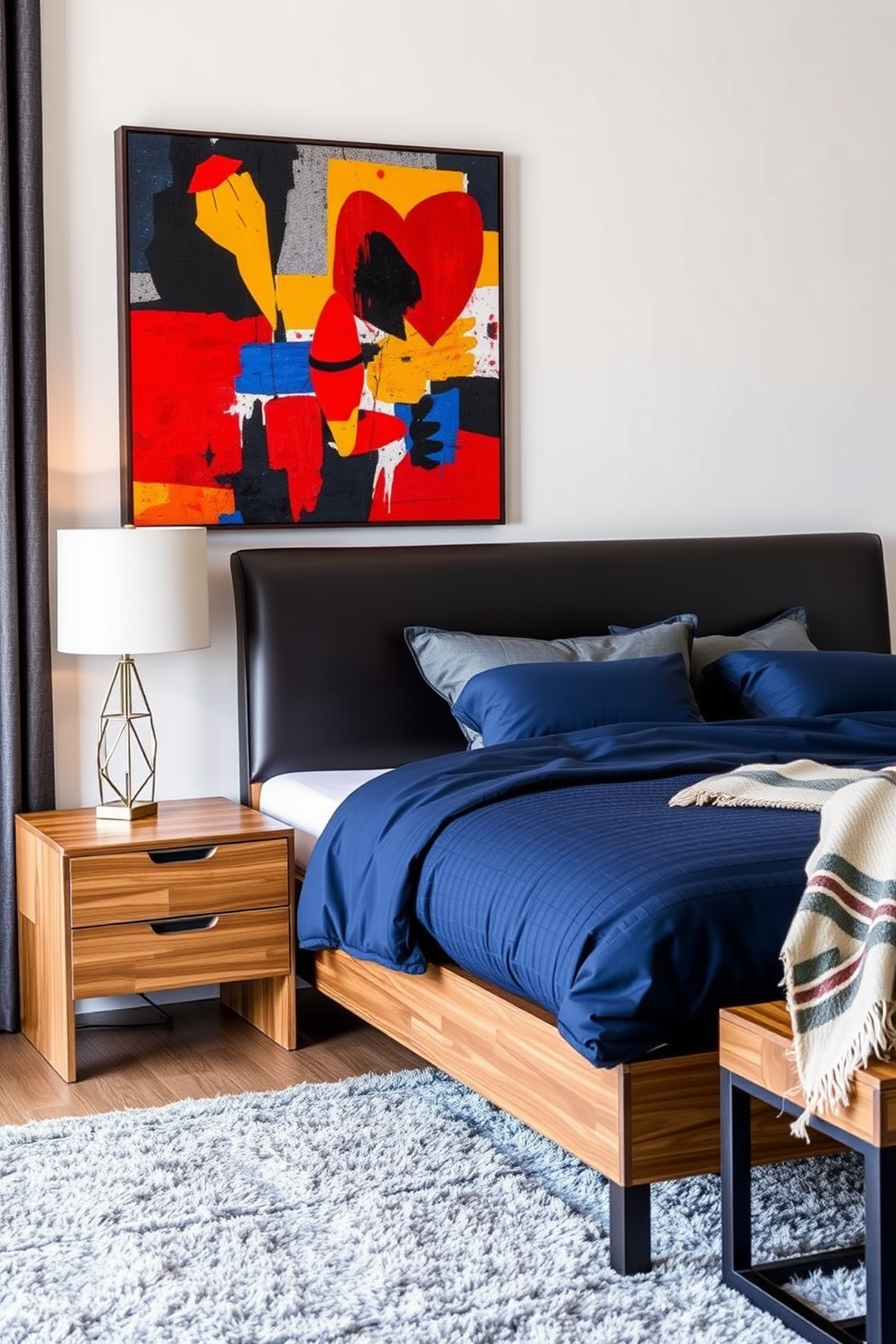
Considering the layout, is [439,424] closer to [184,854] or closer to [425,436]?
[425,436]

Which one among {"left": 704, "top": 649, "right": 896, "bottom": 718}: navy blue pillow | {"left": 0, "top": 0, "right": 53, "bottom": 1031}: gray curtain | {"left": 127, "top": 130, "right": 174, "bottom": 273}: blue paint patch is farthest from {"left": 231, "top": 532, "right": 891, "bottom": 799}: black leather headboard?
{"left": 127, "top": 130, "right": 174, "bottom": 273}: blue paint patch

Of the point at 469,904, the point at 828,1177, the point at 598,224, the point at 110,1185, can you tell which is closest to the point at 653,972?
the point at 469,904

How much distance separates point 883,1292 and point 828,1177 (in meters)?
0.78

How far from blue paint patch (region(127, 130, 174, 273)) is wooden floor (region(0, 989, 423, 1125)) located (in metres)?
1.89

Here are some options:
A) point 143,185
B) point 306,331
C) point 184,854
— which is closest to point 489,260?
point 306,331

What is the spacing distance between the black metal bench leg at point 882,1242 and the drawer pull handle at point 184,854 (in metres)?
1.89

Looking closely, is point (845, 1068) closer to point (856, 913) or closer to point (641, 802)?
point (856, 913)

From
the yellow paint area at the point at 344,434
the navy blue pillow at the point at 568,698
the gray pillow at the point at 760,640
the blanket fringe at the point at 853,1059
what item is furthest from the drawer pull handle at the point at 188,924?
the blanket fringe at the point at 853,1059

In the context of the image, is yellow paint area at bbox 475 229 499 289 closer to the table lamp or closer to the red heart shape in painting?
the red heart shape in painting

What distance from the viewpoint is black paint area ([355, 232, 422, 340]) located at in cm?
429

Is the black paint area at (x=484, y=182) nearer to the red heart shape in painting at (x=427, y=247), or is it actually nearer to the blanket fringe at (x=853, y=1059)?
the red heart shape in painting at (x=427, y=247)

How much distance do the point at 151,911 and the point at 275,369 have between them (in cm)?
148

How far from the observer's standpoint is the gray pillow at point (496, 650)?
4.08 meters

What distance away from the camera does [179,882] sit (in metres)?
3.59
